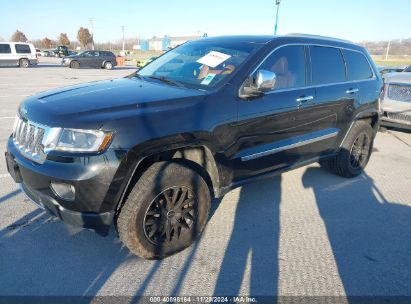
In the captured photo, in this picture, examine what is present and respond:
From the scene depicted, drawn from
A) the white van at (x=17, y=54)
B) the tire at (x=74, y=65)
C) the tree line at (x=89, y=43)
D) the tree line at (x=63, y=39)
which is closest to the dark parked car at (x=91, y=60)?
the tire at (x=74, y=65)

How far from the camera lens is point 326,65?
416 centimetres

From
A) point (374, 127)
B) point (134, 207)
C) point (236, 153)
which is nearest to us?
point (134, 207)

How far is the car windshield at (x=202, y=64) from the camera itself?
331 centimetres

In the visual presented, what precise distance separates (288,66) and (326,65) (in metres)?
0.75

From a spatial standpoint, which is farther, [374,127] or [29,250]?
[374,127]

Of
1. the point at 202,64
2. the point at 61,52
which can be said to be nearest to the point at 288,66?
the point at 202,64

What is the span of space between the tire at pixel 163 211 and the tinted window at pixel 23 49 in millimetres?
27558

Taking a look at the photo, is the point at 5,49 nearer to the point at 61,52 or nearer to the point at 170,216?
the point at 61,52

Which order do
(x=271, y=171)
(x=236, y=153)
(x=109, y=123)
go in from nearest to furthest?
1. (x=109, y=123)
2. (x=236, y=153)
3. (x=271, y=171)

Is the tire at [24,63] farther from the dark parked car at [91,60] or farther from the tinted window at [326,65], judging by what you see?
the tinted window at [326,65]

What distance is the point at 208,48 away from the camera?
389 cm

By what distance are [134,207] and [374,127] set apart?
13.2ft

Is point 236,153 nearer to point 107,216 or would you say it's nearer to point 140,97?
point 140,97

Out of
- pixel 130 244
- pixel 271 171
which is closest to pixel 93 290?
pixel 130 244
